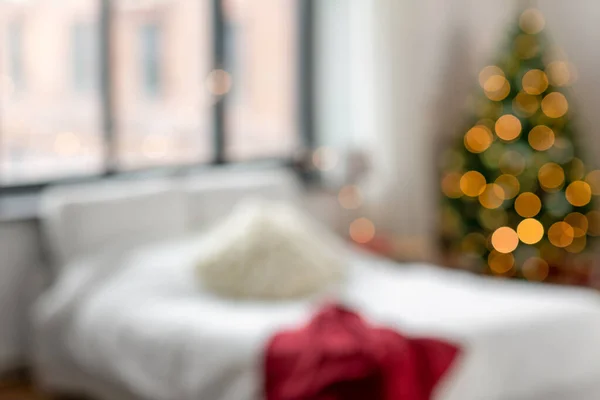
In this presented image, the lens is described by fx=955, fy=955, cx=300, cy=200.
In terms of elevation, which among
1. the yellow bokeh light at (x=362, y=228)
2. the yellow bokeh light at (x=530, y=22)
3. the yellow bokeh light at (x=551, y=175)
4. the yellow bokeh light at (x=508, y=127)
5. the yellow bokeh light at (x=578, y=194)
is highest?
the yellow bokeh light at (x=530, y=22)

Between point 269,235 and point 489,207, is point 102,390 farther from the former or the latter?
point 489,207

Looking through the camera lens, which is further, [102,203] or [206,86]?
[206,86]

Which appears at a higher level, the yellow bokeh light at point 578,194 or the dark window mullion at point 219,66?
the dark window mullion at point 219,66

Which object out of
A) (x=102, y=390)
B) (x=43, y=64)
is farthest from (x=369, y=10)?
(x=102, y=390)

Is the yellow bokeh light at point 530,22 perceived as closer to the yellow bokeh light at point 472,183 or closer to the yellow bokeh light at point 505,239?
the yellow bokeh light at point 472,183

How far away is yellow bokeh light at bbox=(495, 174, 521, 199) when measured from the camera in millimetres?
5703

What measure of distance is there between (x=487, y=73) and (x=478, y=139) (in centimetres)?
47

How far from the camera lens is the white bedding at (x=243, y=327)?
3400 mm

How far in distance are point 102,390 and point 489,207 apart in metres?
2.72

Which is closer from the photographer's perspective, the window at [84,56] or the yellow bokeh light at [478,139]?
the window at [84,56]

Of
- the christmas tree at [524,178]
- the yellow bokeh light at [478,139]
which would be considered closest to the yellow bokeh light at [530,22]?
the christmas tree at [524,178]

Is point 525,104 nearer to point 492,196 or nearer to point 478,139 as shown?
point 478,139

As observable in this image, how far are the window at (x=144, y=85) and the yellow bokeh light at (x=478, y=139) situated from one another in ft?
3.37

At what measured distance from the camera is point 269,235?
14.1 feet
